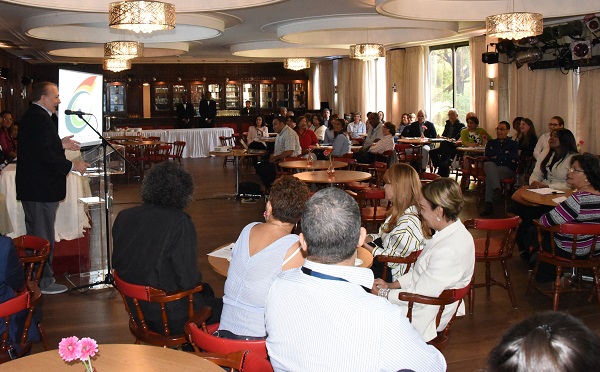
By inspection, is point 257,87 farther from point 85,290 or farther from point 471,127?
point 85,290

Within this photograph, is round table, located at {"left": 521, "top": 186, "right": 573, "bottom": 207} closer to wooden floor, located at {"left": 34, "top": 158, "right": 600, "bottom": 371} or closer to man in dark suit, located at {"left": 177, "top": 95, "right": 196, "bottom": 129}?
wooden floor, located at {"left": 34, "top": 158, "right": 600, "bottom": 371}

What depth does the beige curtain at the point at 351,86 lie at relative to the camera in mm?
21688

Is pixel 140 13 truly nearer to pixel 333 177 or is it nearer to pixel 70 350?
pixel 333 177

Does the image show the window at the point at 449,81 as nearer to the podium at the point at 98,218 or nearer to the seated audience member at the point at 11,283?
the podium at the point at 98,218

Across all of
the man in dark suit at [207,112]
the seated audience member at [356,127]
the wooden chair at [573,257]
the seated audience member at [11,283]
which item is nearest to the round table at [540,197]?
the wooden chair at [573,257]

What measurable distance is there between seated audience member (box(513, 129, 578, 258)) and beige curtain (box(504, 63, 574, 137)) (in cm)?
470

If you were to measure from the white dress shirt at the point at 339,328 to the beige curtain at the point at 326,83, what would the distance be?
2237 centimetres

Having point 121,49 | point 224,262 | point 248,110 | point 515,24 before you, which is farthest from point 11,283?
point 248,110

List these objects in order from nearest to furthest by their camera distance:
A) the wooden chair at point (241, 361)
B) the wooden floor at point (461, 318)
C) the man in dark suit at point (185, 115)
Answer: the wooden chair at point (241, 361) → the wooden floor at point (461, 318) → the man in dark suit at point (185, 115)

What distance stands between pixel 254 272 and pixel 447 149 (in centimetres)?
1129

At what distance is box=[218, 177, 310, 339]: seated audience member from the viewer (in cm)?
334

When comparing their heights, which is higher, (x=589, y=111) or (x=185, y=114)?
(x=185, y=114)

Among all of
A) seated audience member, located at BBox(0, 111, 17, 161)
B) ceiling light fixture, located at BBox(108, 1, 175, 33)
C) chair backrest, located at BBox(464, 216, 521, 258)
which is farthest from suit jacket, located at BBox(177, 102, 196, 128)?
chair backrest, located at BBox(464, 216, 521, 258)

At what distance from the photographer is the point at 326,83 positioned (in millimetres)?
25078
